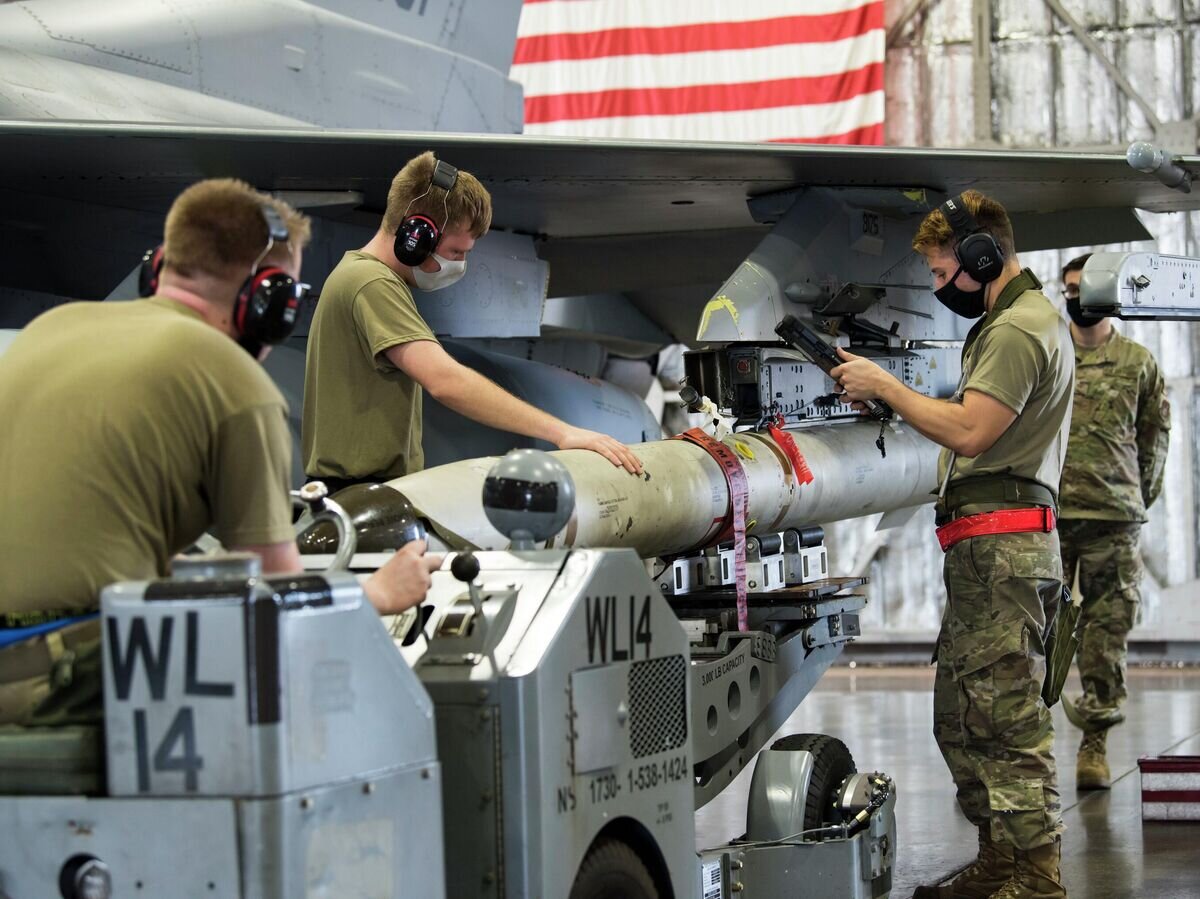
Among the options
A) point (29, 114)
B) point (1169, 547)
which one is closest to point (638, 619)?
point (29, 114)

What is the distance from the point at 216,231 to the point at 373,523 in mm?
1207

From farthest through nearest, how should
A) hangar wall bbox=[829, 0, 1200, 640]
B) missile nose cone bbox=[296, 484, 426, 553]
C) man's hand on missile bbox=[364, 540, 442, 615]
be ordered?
hangar wall bbox=[829, 0, 1200, 640], missile nose cone bbox=[296, 484, 426, 553], man's hand on missile bbox=[364, 540, 442, 615]

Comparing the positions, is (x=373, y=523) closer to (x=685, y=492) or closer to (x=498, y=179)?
(x=685, y=492)

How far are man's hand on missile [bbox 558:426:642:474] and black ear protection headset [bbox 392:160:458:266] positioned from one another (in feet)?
2.02

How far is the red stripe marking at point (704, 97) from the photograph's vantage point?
1327 centimetres

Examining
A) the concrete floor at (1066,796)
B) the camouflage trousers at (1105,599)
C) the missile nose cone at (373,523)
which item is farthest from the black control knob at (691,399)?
the camouflage trousers at (1105,599)

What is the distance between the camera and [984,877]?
4.91 meters

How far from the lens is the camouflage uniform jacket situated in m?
7.64

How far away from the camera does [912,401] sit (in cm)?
470

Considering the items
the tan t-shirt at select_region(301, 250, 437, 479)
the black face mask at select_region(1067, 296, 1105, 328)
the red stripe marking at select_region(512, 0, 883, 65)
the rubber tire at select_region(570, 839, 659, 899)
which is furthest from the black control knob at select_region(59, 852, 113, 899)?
the red stripe marking at select_region(512, 0, 883, 65)

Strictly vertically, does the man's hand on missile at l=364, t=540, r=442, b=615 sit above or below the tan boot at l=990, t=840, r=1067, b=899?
above

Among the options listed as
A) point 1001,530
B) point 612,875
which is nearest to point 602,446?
point 1001,530

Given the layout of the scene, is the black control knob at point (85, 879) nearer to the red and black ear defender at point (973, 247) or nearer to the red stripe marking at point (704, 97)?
the red and black ear defender at point (973, 247)

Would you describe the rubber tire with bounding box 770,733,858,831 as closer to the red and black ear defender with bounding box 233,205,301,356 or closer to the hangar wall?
the red and black ear defender with bounding box 233,205,301,356
